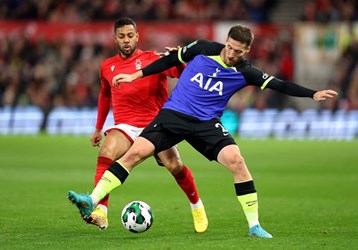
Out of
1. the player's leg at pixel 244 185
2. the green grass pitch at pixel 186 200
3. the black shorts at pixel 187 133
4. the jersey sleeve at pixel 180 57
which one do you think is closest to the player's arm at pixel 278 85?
the jersey sleeve at pixel 180 57

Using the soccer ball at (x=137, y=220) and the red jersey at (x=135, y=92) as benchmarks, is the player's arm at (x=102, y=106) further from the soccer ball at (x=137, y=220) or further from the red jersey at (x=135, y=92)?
the soccer ball at (x=137, y=220)

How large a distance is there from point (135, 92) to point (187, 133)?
4.13 ft

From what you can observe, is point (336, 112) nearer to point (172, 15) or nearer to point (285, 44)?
point (285, 44)

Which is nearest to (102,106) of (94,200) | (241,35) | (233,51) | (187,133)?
(187,133)

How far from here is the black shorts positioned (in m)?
9.64

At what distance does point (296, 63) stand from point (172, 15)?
4.37m

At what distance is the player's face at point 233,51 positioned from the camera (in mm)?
9500

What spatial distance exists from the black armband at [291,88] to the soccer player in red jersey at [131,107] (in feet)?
4.33

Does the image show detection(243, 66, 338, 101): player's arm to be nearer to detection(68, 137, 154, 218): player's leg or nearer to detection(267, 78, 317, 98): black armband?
detection(267, 78, 317, 98): black armband

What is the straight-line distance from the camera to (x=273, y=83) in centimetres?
963

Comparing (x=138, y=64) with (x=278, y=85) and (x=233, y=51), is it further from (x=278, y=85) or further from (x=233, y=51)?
(x=278, y=85)

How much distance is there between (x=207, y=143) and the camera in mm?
9688

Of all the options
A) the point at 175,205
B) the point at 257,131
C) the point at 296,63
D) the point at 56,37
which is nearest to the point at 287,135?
the point at 257,131

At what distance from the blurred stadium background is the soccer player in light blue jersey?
16.3 meters
